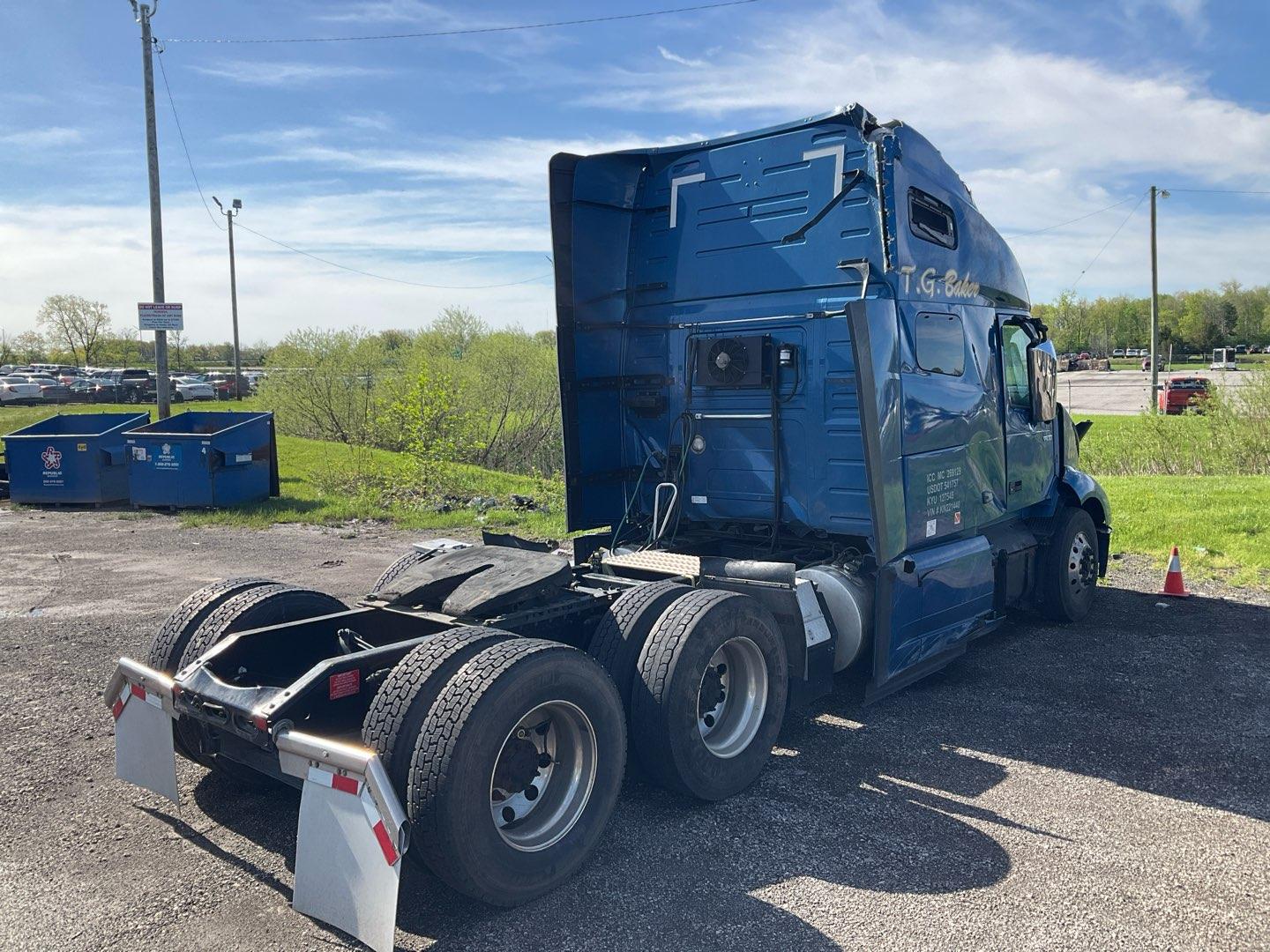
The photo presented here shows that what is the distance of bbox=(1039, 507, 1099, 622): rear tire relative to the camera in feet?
25.1

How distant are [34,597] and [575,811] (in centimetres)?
729

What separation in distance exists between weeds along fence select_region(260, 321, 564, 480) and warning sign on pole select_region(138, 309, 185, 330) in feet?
12.5

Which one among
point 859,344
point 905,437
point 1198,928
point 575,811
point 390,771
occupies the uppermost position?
point 859,344

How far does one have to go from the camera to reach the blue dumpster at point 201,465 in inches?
562

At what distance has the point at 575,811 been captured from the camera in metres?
3.80

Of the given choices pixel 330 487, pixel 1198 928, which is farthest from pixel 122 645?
pixel 330 487

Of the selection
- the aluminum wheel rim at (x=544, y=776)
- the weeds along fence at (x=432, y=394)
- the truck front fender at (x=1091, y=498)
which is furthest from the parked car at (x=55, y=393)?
the aluminum wheel rim at (x=544, y=776)

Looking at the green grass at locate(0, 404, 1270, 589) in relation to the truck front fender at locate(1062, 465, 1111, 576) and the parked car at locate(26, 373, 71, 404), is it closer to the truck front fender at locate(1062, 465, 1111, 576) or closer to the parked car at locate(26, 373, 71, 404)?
the truck front fender at locate(1062, 465, 1111, 576)

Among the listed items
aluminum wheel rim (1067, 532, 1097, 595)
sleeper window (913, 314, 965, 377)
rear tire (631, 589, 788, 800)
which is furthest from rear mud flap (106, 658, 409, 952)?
aluminum wheel rim (1067, 532, 1097, 595)

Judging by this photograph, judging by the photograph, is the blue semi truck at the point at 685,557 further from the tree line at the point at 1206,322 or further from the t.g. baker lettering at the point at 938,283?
the tree line at the point at 1206,322

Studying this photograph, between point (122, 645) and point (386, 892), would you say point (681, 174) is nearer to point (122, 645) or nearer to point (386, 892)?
point (386, 892)

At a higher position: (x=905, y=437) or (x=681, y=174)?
(x=681, y=174)

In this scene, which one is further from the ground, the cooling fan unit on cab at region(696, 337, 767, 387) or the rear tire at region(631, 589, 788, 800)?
the cooling fan unit on cab at region(696, 337, 767, 387)

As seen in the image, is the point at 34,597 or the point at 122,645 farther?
the point at 34,597
